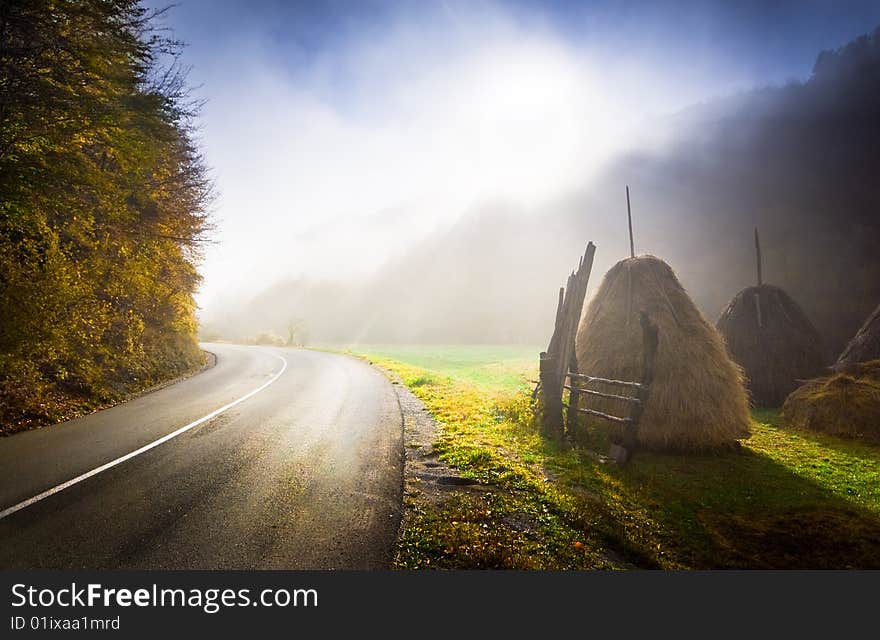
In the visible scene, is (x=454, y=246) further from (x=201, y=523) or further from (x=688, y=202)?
(x=201, y=523)

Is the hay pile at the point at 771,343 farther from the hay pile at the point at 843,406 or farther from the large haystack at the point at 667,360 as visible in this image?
the large haystack at the point at 667,360

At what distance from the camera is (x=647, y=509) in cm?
524

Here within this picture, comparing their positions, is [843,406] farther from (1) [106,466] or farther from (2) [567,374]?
(1) [106,466]

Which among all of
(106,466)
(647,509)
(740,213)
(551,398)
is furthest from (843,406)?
(740,213)

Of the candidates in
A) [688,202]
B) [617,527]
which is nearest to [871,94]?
[688,202]

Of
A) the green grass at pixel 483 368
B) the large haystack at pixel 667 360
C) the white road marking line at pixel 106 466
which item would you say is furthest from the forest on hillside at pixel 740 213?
the white road marking line at pixel 106 466

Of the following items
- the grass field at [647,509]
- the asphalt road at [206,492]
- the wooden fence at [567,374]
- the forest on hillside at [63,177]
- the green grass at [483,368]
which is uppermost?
the forest on hillside at [63,177]

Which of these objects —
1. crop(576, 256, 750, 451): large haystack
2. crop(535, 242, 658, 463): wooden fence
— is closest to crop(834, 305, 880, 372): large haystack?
crop(576, 256, 750, 451): large haystack

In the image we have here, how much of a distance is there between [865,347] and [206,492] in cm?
2103

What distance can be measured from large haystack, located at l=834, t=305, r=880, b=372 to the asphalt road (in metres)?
17.2

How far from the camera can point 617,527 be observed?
4.56m

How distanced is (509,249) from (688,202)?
73133 mm

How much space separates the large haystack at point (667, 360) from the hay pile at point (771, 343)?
25.4ft

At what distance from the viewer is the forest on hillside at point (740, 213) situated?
Answer: 44.0 meters
